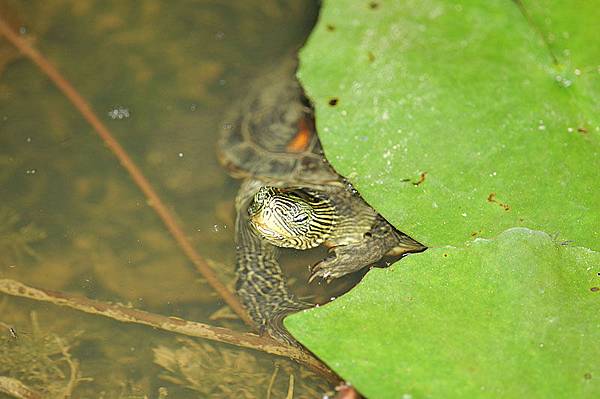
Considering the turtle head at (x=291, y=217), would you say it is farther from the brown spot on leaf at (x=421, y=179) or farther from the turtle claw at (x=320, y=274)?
the brown spot on leaf at (x=421, y=179)

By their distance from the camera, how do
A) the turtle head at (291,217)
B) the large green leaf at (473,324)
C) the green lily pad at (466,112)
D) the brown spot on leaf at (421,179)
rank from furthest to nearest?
the turtle head at (291,217)
the brown spot on leaf at (421,179)
the green lily pad at (466,112)
the large green leaf at (473,324)

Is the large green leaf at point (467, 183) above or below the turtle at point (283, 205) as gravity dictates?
above

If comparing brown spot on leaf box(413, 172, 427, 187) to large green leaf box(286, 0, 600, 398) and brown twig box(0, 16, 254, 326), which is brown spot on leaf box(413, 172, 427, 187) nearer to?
large green leaf box(286, 0, 600, 398)

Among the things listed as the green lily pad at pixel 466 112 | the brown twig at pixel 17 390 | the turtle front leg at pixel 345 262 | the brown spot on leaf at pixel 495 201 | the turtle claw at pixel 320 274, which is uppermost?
the green lily pad at pixel 466 112

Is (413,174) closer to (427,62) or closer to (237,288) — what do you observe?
(427,62)

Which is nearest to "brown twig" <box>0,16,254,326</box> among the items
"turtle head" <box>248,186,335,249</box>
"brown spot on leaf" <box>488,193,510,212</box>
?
"turtle head" <box>248,186,335,249</box>

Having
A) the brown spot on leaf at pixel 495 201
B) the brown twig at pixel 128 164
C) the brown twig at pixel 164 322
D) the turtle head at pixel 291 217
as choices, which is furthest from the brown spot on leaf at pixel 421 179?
the brown twig at pixel 128 164

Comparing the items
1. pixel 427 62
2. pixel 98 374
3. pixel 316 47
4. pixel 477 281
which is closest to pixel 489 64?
pixel 427 62
